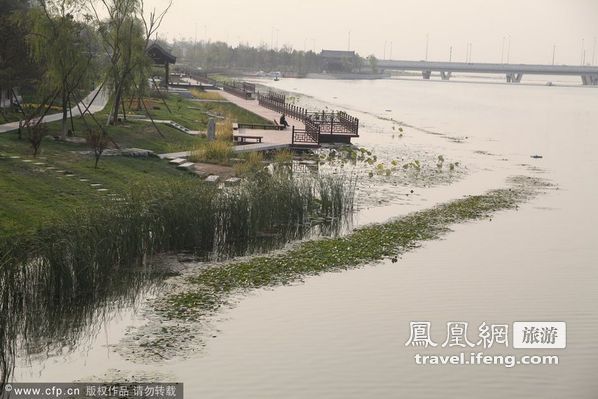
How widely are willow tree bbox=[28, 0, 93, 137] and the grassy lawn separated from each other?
2.25 metres

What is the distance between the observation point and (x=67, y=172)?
2344 centimetres

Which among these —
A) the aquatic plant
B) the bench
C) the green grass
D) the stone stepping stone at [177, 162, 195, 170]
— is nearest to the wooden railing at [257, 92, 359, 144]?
the bench

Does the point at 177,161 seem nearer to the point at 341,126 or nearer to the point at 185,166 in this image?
the point at 185,166

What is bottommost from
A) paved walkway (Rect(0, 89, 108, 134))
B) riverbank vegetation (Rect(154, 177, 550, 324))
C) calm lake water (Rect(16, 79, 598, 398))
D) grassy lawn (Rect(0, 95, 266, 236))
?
calm lake water (Rect(16, 79, 598, 398))

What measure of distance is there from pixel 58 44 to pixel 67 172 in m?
8.22

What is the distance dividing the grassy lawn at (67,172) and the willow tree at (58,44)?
7.38ft

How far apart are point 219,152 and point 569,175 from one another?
62.1 ft

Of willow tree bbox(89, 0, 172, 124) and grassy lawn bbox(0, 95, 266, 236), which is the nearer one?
grassy lawn bbox(0, 95, 266, 236)

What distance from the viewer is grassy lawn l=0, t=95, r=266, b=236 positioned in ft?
61.3

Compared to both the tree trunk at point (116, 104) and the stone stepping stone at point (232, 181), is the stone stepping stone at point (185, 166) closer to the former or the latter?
the stone stepping stone at point (232, 181)

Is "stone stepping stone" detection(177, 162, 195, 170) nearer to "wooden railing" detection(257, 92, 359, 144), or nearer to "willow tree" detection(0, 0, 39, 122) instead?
"willow tree" detection(0, 0, 39, 122)

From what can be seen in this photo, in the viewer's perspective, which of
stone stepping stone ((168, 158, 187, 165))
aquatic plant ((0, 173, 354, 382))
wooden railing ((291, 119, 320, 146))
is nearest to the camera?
aquatic plant ((0, 173, 354, 382))

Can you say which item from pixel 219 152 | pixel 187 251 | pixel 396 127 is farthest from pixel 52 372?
pixel 396 127

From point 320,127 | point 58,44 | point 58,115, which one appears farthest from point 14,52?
point 320,127
